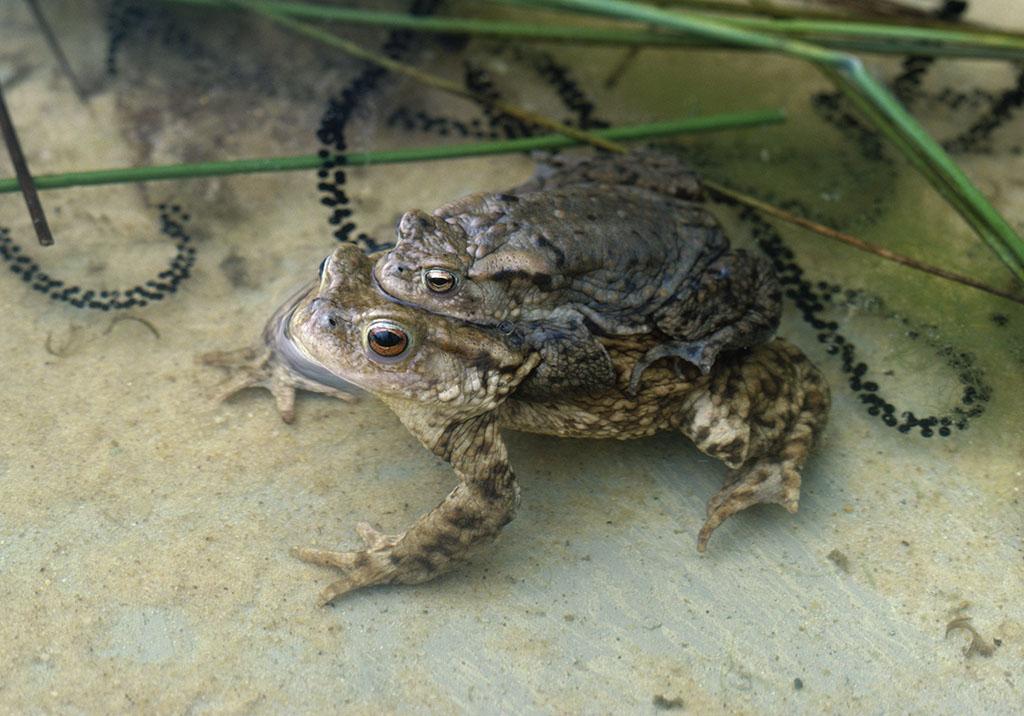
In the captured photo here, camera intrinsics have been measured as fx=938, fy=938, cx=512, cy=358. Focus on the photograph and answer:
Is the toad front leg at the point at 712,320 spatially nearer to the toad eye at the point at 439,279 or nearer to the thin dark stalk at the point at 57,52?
the toad eye at the point at 439,279

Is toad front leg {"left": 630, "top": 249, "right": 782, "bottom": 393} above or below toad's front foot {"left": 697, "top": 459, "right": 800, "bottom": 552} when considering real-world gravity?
above

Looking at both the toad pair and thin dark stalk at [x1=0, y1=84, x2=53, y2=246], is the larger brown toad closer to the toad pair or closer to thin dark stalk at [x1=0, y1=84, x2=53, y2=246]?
the toad pair

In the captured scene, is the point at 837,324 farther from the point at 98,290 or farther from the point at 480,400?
the point at 98,290

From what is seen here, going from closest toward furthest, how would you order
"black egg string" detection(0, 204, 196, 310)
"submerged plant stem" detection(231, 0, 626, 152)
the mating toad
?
the mating toad, "black egg string" detection(0, 204, 196, 310), "submerged plant stem" detection(231, 0, 626, 152)

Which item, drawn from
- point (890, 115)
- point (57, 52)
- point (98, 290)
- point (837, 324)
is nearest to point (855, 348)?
point (837, 324)

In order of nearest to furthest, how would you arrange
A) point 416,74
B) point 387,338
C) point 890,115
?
point 387,338
point 890,115
point 416,74

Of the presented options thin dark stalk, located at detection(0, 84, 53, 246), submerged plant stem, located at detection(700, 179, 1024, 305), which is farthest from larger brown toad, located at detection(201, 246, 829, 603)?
thin dark stalk, located at detection(0, 84, 53, 246)

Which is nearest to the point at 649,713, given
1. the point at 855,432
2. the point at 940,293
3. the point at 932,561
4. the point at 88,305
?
the point at 932,561

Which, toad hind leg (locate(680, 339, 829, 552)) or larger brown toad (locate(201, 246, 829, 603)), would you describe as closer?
larger brown toad (locate(201, 246, 829, 603))
